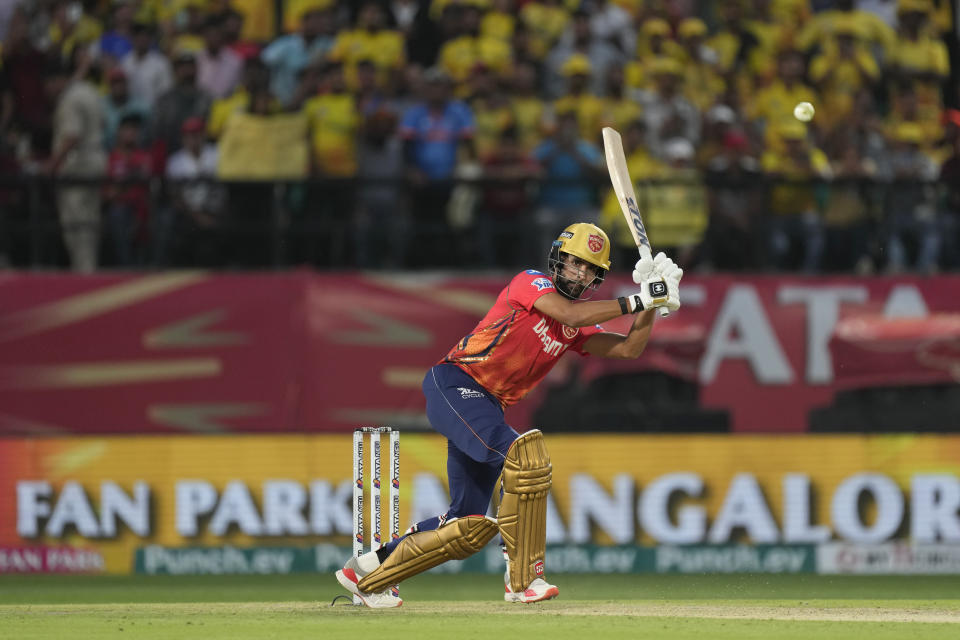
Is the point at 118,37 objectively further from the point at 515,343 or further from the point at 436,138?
the point at 515,343

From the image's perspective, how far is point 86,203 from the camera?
13.6 m

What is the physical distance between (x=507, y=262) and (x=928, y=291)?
3.43 metres

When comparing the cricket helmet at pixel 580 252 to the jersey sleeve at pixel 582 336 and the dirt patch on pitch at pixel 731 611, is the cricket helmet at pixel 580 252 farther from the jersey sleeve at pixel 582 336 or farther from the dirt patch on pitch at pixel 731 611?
the dirt patch on pitch at pixel 731 611

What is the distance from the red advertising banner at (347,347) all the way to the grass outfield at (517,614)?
1806 mm

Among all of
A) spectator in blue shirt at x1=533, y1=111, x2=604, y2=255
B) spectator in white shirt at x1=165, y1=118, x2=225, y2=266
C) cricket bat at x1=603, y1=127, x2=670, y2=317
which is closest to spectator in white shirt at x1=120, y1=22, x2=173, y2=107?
spectator in white shirt at x1=165, y1=118, x2=225, y2=266

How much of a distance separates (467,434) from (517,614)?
97 centimetres

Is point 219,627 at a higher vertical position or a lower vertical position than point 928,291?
lower

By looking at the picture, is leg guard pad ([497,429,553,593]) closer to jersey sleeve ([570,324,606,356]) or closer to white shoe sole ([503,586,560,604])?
white shoe sole ([503,586,560,604])

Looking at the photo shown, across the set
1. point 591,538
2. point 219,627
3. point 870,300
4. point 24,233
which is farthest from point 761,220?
point 219,627

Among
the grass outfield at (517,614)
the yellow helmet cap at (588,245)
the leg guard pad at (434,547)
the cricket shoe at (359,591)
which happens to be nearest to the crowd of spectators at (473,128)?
the grass outfield at (517,614)

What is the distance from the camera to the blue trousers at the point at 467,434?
887cm

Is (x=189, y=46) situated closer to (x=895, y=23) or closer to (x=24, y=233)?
(x=24, y=233)

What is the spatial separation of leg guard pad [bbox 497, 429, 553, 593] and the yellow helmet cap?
97 cm

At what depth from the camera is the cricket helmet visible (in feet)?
29.6
